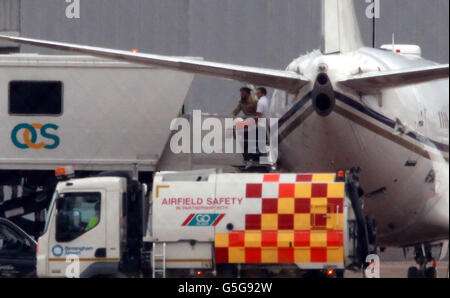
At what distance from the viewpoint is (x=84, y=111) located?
21.6m

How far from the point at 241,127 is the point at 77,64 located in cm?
418

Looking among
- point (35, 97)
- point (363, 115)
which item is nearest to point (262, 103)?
point (363, 115)

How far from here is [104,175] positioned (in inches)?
684

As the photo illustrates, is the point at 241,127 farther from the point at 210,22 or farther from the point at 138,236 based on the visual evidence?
the point at 210,22

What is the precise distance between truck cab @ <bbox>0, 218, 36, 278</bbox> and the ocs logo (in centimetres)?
178

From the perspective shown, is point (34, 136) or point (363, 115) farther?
point (34, 136)

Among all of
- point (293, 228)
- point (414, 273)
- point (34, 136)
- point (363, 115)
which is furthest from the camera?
point (34, 136)

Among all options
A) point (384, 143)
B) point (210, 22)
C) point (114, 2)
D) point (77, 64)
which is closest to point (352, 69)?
point (384, 143)

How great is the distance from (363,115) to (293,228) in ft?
7.83

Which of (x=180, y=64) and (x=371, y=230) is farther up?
(x=180, y=64)

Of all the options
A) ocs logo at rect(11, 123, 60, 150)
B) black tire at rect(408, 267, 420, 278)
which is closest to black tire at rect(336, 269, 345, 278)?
black tire at rect(408, 267, 420, 278)

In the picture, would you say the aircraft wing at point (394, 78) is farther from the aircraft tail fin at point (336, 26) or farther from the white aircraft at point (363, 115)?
the aircraft tail fin at point (336, 26)

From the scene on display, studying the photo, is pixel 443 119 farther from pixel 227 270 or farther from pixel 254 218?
pixel 227 270

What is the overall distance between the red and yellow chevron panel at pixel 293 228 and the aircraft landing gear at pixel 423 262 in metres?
5.65
